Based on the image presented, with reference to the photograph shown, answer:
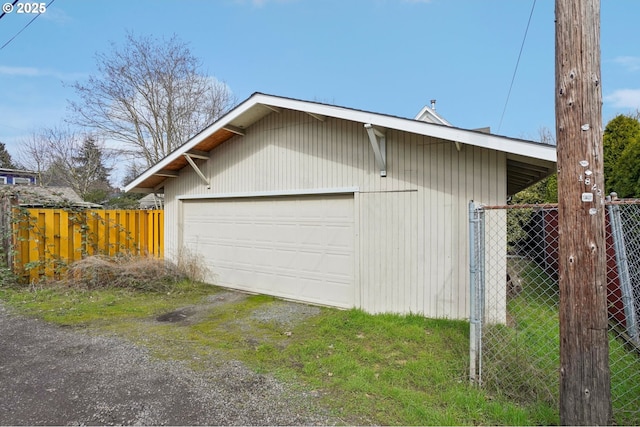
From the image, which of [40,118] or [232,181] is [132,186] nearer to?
[232,181]

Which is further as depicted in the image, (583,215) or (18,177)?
(18,177)

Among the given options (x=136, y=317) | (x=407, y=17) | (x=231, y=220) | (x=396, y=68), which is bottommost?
(x=136, y=317)

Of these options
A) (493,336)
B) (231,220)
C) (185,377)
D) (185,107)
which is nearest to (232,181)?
(231,220)

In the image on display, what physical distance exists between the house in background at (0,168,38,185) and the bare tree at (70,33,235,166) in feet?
39.3

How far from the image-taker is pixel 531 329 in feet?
14.2

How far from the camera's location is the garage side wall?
14.8 ft

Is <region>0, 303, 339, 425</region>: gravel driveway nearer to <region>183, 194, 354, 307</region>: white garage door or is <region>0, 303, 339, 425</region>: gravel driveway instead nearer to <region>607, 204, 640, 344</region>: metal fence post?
<region>183, 194, 354, 307</region>: white garage door

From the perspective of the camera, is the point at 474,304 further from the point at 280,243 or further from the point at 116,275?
the point at 116,275

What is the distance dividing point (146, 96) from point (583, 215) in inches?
668

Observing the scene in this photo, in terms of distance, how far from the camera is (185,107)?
50.9ft

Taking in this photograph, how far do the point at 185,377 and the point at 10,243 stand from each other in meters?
6.13

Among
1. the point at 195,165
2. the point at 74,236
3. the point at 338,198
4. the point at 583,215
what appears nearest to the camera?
the point at 583,215

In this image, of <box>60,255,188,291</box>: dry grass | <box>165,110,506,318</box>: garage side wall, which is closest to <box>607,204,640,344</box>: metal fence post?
<box>165,110,506,318</box>: garage side wall

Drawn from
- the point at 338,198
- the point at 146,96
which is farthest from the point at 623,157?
the point at 146,96
